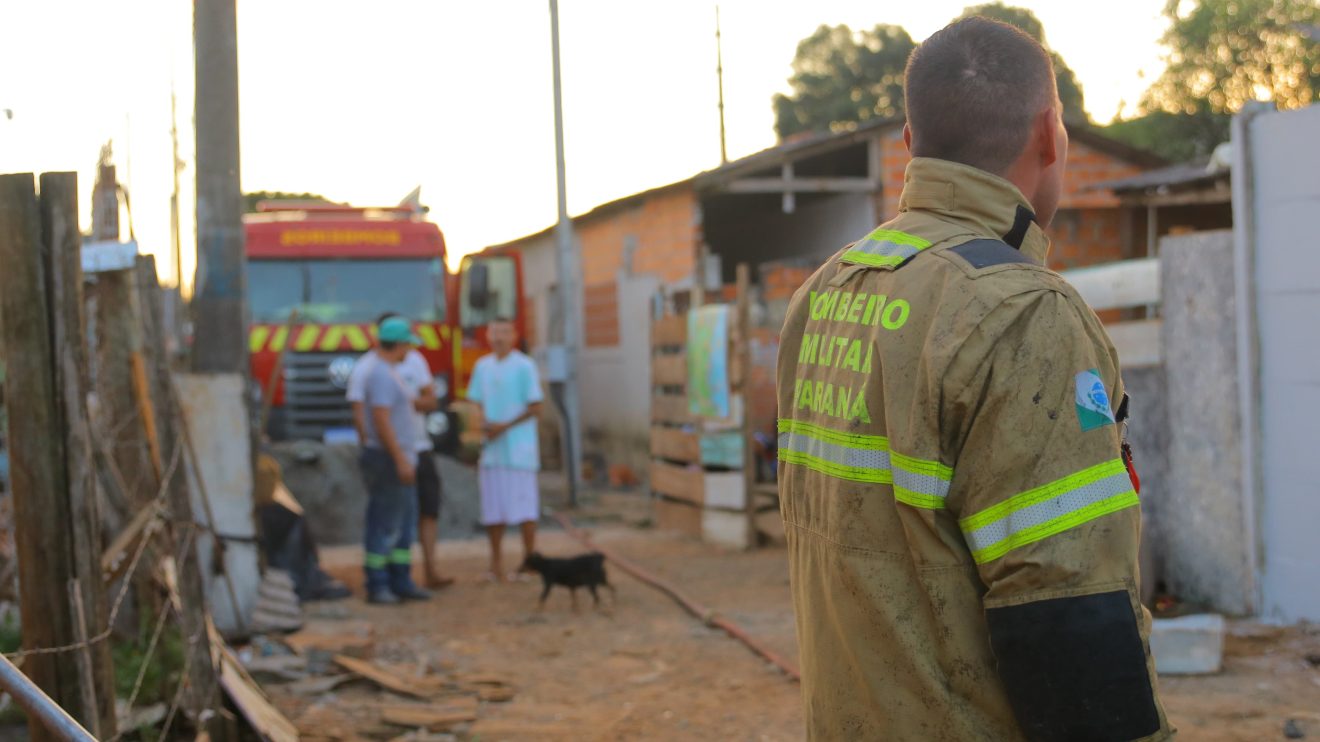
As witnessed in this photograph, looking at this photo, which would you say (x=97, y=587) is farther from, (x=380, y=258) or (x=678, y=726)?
(x=380, y=258)

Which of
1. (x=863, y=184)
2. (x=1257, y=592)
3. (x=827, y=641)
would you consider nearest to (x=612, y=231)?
(x=863, y=184)

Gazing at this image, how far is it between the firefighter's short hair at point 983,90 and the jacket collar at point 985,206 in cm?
3

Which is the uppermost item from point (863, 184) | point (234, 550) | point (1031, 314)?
point (863, 184)

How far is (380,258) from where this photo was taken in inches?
557

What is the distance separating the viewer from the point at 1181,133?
31062mm

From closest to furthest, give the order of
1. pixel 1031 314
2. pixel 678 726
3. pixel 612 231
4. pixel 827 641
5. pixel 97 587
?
1. pixel 1031 314
2. pixel 827 641
3. pixel 97 587
4. pixel 678 726
5. pixel 612 231

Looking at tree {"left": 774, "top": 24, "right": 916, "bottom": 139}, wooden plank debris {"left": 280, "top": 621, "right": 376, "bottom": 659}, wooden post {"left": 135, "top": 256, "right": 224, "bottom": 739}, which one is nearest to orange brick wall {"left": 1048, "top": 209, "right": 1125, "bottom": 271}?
wooden plank debris {"left": 280, "top": 621, "right": 376, "bottom": 659}

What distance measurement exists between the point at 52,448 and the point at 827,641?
2378mm

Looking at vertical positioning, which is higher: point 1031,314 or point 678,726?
point 1031,314

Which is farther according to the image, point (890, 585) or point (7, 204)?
point (7, 204)

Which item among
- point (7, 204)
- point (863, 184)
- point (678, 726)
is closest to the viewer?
point (7, 204)

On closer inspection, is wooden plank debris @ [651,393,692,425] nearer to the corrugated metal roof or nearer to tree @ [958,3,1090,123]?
the corrugated metal roof

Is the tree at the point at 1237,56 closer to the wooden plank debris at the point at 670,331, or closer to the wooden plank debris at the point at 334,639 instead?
the wooden plank debris at the point at 670,331

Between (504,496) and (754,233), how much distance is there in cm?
1142
